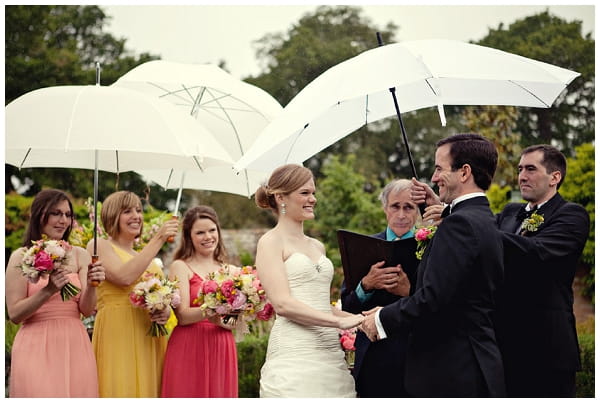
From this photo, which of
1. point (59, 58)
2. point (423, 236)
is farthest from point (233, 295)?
point (59, 58)

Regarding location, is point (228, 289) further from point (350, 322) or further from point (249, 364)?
point (249, 364)

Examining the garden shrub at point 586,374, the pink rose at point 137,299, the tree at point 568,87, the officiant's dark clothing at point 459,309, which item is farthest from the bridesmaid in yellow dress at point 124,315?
the tree at point 568,87

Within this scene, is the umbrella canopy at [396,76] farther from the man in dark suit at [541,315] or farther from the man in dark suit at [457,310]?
the man in dark suit at [541,315]

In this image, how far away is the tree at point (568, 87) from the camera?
90.8 ft

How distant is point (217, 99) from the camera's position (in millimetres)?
7211

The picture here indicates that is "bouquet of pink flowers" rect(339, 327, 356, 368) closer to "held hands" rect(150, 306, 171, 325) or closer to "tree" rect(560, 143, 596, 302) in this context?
"held hands" rect(150, 306, 171, 325)

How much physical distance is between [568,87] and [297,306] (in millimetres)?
24686

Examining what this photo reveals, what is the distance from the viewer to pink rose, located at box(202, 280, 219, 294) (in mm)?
5848

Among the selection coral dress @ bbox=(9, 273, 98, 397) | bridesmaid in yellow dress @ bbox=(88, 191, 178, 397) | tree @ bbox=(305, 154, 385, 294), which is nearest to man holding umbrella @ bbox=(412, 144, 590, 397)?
bridesmaid in yellow dress @ bbox=(88, 191, 178, 397)

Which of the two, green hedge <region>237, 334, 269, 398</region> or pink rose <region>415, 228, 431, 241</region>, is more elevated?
pink rose <region>415, 228, 431, 241</region>

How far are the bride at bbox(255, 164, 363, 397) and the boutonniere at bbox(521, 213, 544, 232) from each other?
55.6 inches

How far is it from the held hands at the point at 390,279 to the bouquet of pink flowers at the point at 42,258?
223 cm

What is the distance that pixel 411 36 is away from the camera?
97.6ft

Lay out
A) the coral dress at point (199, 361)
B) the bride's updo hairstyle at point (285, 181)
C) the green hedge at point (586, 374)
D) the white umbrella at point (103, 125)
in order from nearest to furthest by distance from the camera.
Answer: the bride's updo hairstyle at point (285, 181) < the white umbrella at point (103, 125) < the coral dress at point (199, 361) < the green hedge at point (586, 374)
